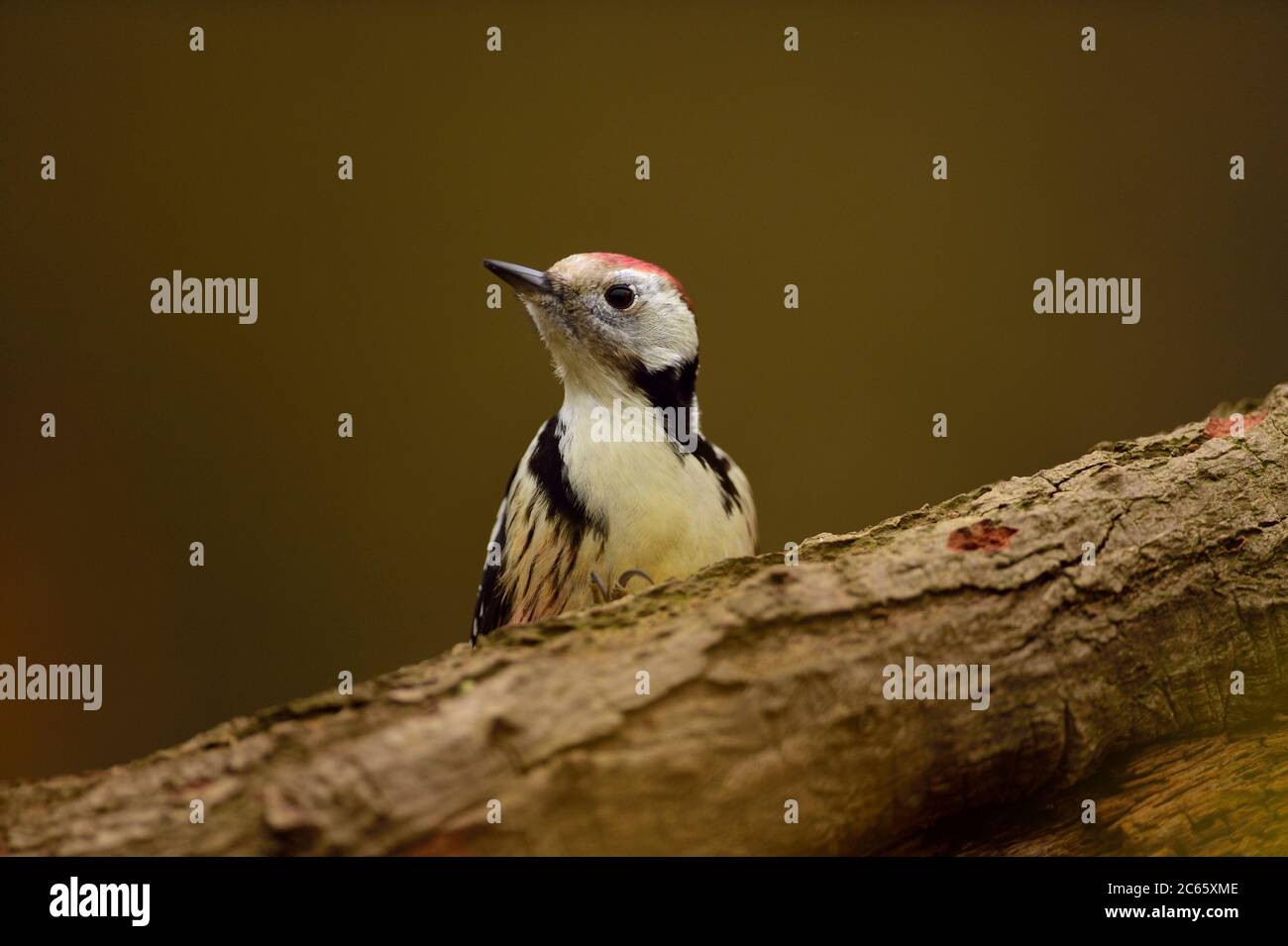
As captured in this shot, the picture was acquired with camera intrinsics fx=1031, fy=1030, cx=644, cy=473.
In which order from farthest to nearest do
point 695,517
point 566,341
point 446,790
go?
point 566,341
point 695,517
point 446,790

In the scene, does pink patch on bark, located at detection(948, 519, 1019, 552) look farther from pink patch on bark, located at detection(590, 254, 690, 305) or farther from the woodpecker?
pink patch on bark, located at detection(590, 254, 690, 305)

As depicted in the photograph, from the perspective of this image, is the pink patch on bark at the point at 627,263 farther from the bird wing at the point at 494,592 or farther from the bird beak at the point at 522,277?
the bird wing at the point at 494,592

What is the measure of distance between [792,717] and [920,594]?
0.75ft

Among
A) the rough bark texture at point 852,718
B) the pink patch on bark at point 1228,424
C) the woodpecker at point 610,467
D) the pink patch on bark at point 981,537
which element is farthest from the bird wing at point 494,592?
the pink patch on bark at point 1228,424

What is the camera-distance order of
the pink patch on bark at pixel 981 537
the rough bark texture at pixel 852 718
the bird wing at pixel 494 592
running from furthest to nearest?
the bird wing at pixel 494 592 → the pink patch on bark at pixel 981 537 → the rough bark texture at pixel 852 718

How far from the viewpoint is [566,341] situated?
1.95 metres

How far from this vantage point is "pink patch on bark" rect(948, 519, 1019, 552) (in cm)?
130

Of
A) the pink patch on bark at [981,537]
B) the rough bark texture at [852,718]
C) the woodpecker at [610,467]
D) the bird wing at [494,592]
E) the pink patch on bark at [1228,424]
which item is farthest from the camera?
the bird wing at [494,592]

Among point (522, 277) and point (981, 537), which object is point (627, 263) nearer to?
point (522, 277)

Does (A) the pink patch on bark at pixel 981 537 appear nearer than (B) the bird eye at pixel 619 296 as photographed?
Yes

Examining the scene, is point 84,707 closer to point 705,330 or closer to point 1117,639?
point 705,330

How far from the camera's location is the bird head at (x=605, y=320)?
6.35ft

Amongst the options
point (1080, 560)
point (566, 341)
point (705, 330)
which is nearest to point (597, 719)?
point (1080, 560)

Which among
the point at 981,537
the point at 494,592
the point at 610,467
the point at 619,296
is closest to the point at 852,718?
the point at 981,537
